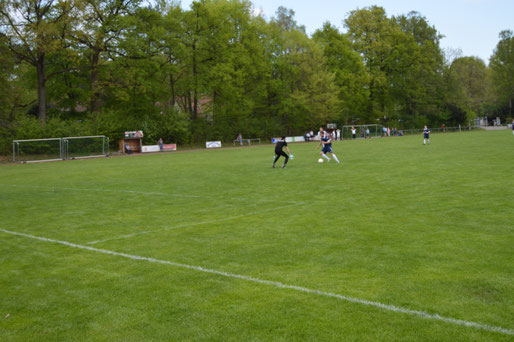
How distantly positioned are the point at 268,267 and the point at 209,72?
53258mm

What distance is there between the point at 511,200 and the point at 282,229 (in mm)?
6052

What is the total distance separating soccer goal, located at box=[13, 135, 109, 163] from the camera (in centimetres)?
4109

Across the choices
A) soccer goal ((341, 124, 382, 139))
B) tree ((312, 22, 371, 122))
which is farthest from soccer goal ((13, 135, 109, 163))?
soccer goal ((341, 124, 382, 139))

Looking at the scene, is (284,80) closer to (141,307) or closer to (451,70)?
(451,70)

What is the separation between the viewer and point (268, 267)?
6668 millimetres

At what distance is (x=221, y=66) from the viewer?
2259 inches

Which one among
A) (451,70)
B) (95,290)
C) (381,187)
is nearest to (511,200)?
(381,187)

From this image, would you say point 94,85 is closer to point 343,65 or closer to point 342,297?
point 343,65

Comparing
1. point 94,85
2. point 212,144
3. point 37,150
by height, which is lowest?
point 37,150

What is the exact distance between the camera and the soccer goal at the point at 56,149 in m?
41.1

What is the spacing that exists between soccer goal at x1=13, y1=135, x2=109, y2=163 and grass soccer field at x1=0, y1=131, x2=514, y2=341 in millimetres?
30515

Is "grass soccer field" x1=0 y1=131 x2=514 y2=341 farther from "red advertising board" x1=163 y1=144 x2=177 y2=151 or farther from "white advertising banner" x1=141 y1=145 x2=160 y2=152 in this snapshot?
"red advertising board" x1=163 y1=144 x2=177 y2=151

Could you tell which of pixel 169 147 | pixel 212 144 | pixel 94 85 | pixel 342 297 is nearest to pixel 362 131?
pixel 212 144

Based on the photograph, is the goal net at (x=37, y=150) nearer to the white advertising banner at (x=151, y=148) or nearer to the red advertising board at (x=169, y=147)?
the white advertising banner at (x=151, y=148)
